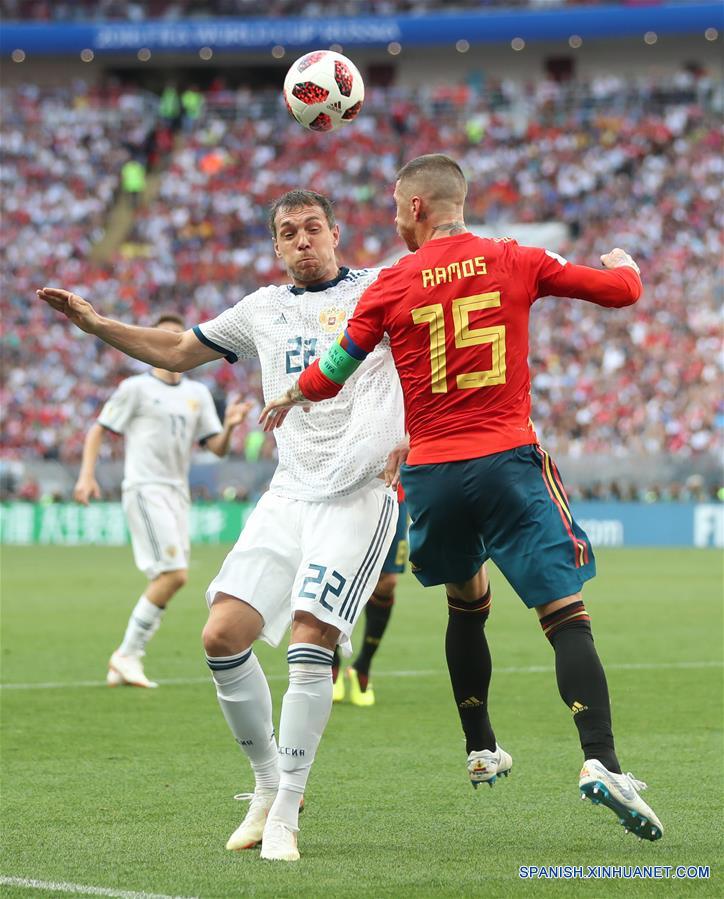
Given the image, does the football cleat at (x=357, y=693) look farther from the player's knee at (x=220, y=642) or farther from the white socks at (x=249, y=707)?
the player's knee at (x=220, y=642)

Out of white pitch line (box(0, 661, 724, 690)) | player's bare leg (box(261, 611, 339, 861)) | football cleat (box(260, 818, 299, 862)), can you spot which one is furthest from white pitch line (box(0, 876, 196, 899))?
white pitch line (box(0, 661, 724, 690))

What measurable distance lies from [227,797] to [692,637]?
8.08 meters

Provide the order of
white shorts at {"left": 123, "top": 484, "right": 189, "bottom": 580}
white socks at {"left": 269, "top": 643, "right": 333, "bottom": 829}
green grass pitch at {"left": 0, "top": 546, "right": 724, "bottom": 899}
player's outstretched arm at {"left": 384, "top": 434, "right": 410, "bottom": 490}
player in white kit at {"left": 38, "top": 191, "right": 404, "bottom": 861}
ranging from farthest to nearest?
white shorts at {"left": 123, "top": 484, "right": 189, "bottom": 580}, player's outstretched arm at {"left": 384, "top": 434, "right": 410, "bottom": 490}, player in white kit at {"left": 38, "top": 191, "right": 404, "bottom": 861}, white socks at {"left": 269, "top": 643, "right": 333, "bottom": 829}, green grass pitch at {"left": 0, "top": 546, "right": 724, "bottom": 899}

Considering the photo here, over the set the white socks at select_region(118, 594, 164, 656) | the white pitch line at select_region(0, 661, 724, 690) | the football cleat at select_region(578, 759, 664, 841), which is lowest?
the white pitch line at select_region(0, 661, 724, 690)

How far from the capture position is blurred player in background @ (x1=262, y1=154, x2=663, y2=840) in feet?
17.5

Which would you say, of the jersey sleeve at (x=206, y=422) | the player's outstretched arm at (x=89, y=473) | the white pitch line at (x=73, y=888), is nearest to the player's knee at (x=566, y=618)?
the white pitch line at (x=73, y=888)

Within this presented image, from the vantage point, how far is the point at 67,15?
4844cm

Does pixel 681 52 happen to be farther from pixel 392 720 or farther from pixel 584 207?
pixel 392 720

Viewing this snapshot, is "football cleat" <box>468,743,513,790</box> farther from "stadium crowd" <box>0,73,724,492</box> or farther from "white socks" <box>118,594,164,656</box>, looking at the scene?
"stadium crowd" <box>0,73,724,492</box>

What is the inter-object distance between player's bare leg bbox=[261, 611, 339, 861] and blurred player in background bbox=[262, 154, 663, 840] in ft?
1.77

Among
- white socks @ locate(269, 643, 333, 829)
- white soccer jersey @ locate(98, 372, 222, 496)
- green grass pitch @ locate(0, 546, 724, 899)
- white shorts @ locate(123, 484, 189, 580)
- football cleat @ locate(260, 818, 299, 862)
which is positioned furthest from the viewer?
white soccer jersey @ locate(98, 372, 222, 496)

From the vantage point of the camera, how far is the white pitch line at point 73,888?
15.1ft

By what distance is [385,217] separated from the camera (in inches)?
1513

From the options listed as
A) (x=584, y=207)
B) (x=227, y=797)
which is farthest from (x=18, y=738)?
(x=584, y=207)
